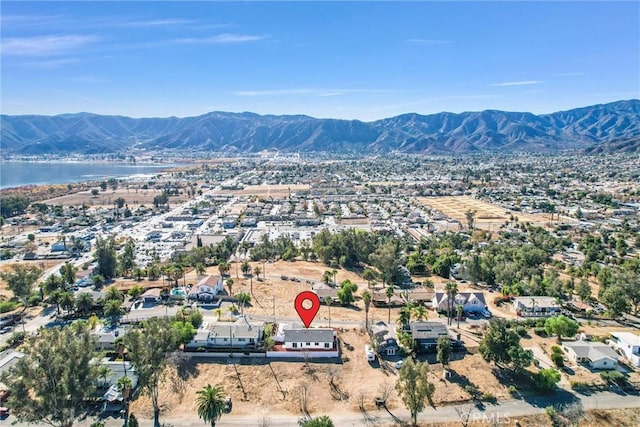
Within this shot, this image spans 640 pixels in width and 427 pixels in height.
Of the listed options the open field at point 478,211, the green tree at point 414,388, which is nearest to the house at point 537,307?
the green tree at point 414,388

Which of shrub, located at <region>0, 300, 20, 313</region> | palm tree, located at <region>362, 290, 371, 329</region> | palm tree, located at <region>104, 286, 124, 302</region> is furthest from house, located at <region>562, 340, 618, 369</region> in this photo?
shrub, located at <region>0, 300, 20, 313</region>

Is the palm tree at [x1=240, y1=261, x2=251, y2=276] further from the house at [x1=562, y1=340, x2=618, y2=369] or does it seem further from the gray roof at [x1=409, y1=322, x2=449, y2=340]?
the house at [x1=562, y1=340, x2=618, y2=369]

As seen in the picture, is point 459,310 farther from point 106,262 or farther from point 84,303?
point 106,262

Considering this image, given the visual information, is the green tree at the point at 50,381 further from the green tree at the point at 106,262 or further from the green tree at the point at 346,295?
the green tree at the point at 106,262

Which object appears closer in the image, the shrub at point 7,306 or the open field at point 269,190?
the shrub at point 7,306

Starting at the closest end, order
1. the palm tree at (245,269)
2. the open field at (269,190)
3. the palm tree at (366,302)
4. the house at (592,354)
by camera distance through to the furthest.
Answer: the house at (592,354) → the palm tree at (366,302) → the palm tree at (245,269) → the open field at (269,190)

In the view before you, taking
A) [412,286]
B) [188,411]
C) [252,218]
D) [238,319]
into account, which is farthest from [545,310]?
[252,218]

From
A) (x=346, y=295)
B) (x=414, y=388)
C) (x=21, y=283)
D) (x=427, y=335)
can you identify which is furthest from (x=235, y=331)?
(x=21, y=283)
